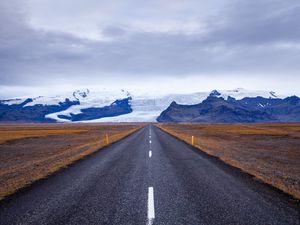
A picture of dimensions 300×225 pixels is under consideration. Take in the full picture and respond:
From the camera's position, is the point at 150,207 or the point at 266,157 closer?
the point at 150,207

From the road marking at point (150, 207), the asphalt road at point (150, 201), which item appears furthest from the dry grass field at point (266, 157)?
the road marking at point (150, 207)

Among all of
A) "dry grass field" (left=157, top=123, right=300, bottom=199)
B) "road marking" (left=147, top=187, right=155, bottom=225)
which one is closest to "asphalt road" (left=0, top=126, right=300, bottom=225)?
"road marking" (left=147, top=187, right=155, bottom=225)

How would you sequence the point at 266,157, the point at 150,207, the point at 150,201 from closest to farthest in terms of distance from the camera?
the point at 150,207 → the point at 150,201 → the point at 266,157

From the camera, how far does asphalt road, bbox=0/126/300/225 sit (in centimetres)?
739

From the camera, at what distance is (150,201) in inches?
352

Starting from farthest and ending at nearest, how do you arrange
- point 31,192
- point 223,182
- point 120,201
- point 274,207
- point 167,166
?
point 167,166, point 223,182, point 31,192, point 120,201, point 274,207

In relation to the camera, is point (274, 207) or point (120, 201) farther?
point (120, 201)

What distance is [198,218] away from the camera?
7355 mm

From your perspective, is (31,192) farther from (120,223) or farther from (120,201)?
(120,223)

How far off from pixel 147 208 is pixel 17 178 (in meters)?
7.84

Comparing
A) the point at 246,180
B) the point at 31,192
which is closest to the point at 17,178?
the point at 31,192

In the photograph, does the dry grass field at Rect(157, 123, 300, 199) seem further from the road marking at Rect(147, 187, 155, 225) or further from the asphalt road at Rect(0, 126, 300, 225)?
the road marking at Rect(147, 187, 155, 225)

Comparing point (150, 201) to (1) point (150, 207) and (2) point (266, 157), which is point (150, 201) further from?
(2) point (266, 157)

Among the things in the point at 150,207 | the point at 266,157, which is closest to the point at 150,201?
the point at 150,207
